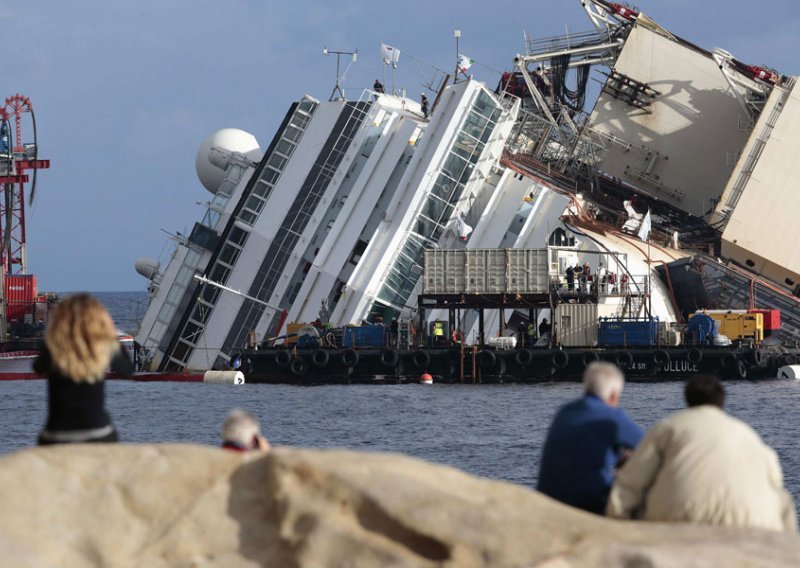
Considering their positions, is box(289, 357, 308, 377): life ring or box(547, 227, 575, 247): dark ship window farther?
box(547, 227, 575, 247): dark ship window

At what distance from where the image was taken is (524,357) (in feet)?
175

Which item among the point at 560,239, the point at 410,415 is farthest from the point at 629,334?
the point at 410,415

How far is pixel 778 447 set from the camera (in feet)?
108

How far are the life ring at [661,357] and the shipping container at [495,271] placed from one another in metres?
4.27

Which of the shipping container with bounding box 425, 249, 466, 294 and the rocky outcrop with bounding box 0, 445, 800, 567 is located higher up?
the shipping container with bounding box 425, 249, 466, 294

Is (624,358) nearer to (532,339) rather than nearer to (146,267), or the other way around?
(532,339)

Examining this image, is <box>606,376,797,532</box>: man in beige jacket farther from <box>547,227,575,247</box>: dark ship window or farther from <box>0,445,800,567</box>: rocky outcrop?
<box>547,227,575,247</box>: dark ship window

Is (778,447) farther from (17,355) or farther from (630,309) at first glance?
(17,355)

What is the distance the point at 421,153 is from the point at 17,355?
29.3 m

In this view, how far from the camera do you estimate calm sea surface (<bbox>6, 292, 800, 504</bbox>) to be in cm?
3306

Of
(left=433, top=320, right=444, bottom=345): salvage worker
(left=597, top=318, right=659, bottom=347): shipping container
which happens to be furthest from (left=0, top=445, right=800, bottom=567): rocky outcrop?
(left=433, top=320, right=444, bottom=345): salvage worker

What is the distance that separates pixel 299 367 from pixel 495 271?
740cm

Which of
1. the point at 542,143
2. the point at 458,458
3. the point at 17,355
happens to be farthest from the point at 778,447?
the point at 17,355

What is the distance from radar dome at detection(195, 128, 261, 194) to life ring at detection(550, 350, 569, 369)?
20031 mm
